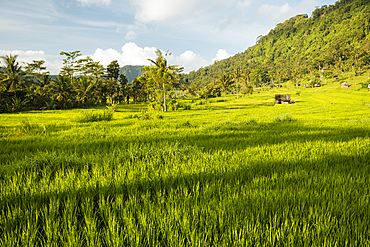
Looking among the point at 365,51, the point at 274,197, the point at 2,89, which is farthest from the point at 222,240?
the point at 365,51

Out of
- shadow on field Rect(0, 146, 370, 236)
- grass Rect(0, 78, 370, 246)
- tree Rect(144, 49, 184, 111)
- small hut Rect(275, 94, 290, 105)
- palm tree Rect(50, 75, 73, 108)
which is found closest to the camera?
grass Rect(0, 78, 370, 246)

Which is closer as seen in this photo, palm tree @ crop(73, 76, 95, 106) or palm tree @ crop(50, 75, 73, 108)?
palm tree @ crop(50, 75, 73, 108)

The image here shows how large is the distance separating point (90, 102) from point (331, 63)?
475 feet

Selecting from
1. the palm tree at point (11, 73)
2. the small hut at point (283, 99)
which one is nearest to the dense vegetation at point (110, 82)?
the palm tree at point (11, 73)

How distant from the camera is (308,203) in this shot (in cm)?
171

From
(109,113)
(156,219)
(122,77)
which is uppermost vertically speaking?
(122,77)

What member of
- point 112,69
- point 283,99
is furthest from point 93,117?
point 112,69

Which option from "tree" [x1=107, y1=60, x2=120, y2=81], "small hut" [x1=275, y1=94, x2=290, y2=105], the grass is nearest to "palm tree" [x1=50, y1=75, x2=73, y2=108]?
"tree" [x1=107, y1=60, x2=120, y2=81]

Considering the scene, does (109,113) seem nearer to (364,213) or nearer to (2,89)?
(364,213)

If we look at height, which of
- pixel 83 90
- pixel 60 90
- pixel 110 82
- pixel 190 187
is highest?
pixel 110 82

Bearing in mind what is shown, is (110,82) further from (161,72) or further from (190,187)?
(190,187)

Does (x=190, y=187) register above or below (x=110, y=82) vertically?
below

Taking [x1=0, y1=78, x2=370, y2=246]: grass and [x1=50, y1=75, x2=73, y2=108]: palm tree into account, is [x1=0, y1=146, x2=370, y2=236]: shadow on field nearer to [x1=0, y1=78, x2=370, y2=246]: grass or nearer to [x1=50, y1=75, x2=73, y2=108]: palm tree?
[x1=0, y1=78, x2=370, y2=246]: grass

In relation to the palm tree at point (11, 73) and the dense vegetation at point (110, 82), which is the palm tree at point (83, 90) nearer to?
the dense vegetation at point (110, 82)
